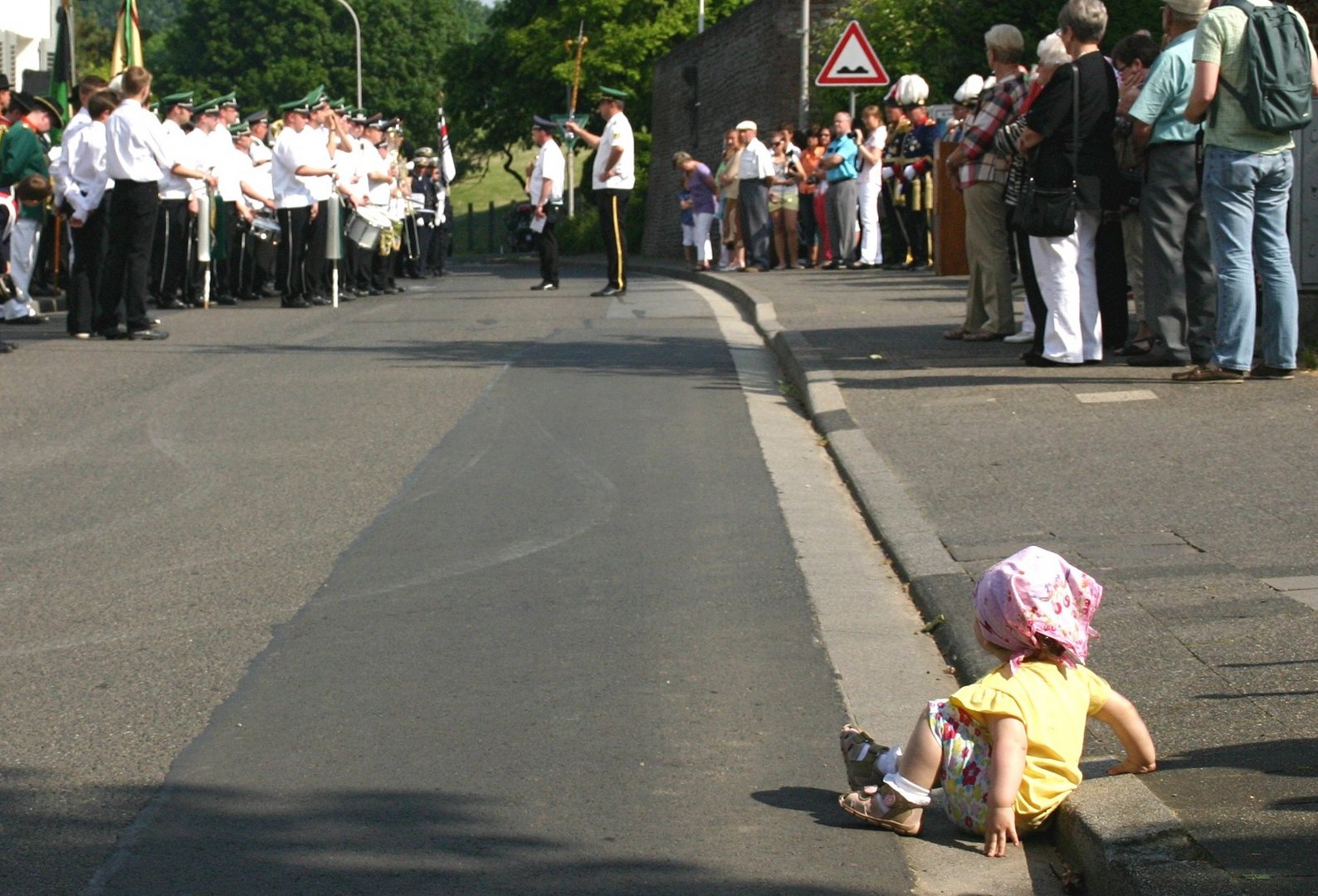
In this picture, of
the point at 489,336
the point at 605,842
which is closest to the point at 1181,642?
the point at 605,842

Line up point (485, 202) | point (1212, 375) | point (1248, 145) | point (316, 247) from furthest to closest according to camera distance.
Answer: point (485, 202)
point (316, 247)
point (1212, 375)
point (1248, 145)

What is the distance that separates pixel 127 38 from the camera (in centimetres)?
2462

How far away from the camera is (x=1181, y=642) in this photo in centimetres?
539

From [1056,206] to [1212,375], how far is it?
1.43m

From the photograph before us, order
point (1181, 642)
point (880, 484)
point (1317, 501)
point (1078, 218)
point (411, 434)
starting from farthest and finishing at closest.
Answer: point (1078, 218), point (411, 434), point (880, 484), point (1317, 501), point (1181, 642)

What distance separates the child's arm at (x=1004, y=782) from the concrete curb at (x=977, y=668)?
0.12 m

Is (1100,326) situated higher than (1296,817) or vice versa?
(1100,326)

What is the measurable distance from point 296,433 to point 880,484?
3.45 m

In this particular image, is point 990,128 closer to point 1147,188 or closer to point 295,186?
point 1147,188

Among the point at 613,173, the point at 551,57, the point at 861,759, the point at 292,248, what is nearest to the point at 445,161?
the point at 613,173

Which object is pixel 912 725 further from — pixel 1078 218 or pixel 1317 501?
pixel 1078 218

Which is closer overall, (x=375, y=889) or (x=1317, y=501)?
(x=375, y=889)

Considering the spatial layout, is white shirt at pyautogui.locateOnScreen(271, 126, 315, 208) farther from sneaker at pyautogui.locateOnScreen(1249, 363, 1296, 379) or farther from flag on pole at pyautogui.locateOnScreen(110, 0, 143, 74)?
sneaker at pyautogui.locateOnScreen(1249, 363, 1296, 379)

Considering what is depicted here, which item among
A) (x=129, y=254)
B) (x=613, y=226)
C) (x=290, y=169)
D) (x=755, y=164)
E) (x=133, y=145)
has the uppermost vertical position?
(x=755, y=164)
